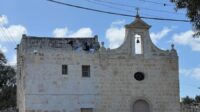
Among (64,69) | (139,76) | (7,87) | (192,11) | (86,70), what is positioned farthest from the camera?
(7,87)

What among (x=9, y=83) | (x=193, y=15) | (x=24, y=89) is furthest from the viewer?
(x=9, y=83)

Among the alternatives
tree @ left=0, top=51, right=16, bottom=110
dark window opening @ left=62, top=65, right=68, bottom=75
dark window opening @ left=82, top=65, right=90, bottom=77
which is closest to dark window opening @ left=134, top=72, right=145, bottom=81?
dark window opening @ left=82, top=65, right=90, bottom=77

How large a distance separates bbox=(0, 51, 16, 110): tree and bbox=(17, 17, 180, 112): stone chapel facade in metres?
16.9

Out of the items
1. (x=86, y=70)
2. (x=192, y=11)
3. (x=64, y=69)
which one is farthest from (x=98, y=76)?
(x=192, y=11)

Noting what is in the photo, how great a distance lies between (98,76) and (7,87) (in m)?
22.5

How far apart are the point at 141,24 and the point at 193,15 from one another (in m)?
23.1

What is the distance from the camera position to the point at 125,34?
135 ft

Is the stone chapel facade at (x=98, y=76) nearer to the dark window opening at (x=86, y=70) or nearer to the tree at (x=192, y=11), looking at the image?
the dark window opening at (x=86, y=70)

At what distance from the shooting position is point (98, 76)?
→ 39.7 m

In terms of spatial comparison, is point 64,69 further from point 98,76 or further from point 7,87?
point 7,87

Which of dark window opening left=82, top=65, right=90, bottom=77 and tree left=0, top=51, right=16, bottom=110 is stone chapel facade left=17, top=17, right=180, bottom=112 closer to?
dark window opening left=82, top=65, right=90, bottom=77

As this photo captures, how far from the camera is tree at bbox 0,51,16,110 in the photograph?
190 ft

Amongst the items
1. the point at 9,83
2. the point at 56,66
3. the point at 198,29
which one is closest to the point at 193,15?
the point at 198,29

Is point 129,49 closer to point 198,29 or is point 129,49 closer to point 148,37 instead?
point 148,37
